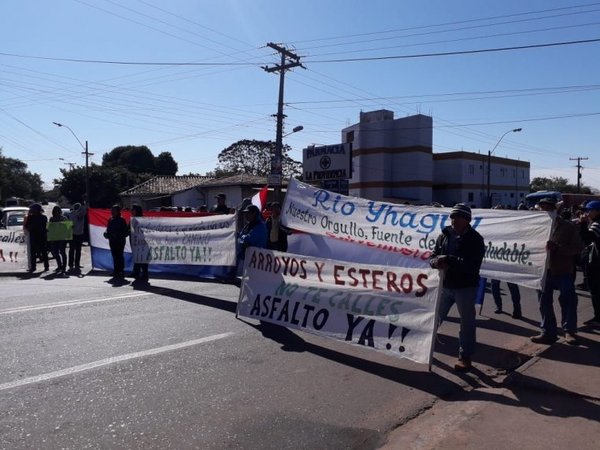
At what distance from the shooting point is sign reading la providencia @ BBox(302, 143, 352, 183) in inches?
706

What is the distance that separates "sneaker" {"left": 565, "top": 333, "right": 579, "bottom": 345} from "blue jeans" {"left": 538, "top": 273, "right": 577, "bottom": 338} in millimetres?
50

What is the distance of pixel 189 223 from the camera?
11836 mm

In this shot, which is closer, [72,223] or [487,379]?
[487,379]

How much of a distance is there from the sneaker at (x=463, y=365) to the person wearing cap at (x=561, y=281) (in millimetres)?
1677

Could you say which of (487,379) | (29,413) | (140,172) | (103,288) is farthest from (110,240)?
(140,172)

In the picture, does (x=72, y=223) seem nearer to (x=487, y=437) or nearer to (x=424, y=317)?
(x=424, y=317)

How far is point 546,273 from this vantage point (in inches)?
270

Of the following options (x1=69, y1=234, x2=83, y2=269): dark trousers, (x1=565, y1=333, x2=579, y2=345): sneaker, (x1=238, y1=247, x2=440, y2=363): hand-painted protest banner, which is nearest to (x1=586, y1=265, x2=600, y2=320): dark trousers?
(x1=565, y1=333, x2=579, y2=345): sneaker

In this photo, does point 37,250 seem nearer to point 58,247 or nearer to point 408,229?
point 58,247

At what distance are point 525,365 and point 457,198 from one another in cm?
→ 6298

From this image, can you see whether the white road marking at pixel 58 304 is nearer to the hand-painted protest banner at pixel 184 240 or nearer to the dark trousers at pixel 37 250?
the hand-painted protest banner at pixel 184 240

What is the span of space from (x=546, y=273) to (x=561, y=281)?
212 mm

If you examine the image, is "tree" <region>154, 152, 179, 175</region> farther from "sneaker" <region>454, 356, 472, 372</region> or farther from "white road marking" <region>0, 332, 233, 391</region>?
"sneaker" <region>454, 356, 472, 372</region>

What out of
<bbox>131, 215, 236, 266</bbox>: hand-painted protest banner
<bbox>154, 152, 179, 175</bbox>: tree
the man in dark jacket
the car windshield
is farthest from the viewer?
<bbox>154, 152, 179, 175</bbox>: tree
